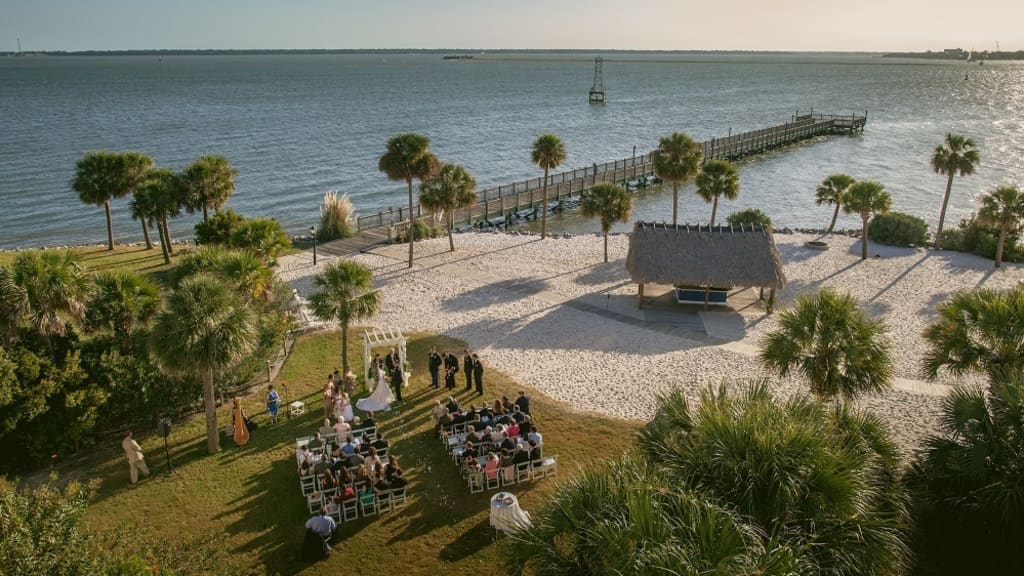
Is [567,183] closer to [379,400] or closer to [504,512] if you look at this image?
[379,400]

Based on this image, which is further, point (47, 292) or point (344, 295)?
point (344, 295)

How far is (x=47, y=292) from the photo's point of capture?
15555 millimetres

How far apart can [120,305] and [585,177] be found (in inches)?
1622

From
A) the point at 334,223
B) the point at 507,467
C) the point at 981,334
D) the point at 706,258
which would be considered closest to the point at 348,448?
the point at 507,467

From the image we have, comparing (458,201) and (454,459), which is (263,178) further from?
(454,459)

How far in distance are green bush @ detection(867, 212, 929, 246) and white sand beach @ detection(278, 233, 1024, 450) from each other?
42.4 inches

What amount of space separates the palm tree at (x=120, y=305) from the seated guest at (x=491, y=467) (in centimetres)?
925

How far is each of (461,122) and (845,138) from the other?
51.6 metres

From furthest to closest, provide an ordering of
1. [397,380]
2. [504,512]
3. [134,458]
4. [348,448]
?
[397,380], [348,448], [134,458], [504,512]

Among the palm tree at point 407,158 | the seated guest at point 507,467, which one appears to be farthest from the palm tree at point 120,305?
the palm tree at point 407,158

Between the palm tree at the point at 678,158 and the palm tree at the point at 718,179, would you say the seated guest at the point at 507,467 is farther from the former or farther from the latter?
the palm tree at the point at 718,179

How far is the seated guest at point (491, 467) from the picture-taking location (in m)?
14.2

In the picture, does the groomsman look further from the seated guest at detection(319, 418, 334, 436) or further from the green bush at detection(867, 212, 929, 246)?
the green bush at detection(867, 212, 929, 246)

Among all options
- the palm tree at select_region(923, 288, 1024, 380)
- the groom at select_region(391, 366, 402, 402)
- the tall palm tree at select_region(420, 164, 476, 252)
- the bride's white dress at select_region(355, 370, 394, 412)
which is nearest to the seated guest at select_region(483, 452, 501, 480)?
the bride's white dress at select_region(355, 370, 394, 412)
